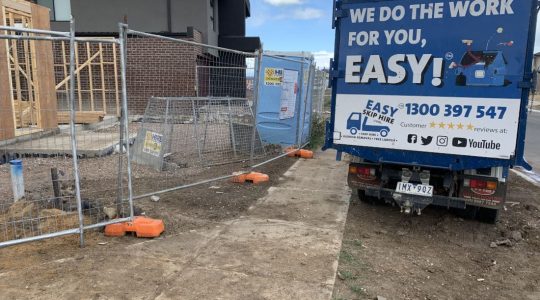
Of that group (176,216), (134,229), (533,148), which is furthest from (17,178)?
(533,148)

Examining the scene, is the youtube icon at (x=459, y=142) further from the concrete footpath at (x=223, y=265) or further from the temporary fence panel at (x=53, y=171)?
the temporary fence panel at (x=53, y=171)

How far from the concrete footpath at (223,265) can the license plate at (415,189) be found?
859 mm

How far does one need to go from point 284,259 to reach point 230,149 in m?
4.96

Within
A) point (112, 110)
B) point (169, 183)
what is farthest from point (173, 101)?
point (112, 110)

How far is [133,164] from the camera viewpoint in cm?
802

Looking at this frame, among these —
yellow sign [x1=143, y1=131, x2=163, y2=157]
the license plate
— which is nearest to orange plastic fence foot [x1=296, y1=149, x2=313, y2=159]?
yellow sign [x1=143, y1=131, x2=163, y2=157]

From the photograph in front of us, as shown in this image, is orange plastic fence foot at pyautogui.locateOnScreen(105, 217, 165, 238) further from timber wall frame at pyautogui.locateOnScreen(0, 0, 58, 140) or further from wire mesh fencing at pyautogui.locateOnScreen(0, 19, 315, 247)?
timber wall frame at pyautogui.locateOnScreen(0, 0, 58, 140)

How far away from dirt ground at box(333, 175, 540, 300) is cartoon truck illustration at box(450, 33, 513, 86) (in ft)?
6.01

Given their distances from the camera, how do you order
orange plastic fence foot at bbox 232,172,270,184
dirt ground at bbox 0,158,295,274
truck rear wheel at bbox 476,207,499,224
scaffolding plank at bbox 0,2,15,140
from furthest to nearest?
scaffolding plank at bbox 0,2,15,140, orange plastic fence foot at bbox 232,172,270,184, truck rear wheel at bbox 476,207,499,224, dirt ground at bbox 0,158,295,274

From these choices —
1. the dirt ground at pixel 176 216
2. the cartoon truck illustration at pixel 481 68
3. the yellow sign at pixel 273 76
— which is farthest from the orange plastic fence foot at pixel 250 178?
the cartoon truck illustration at pixel 481 68

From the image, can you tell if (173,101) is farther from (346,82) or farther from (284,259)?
(284,259)

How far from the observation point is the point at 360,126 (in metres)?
5.35

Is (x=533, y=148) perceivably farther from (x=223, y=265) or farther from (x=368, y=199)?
(x=223, y=265)

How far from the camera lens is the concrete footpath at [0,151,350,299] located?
3.50 metres
